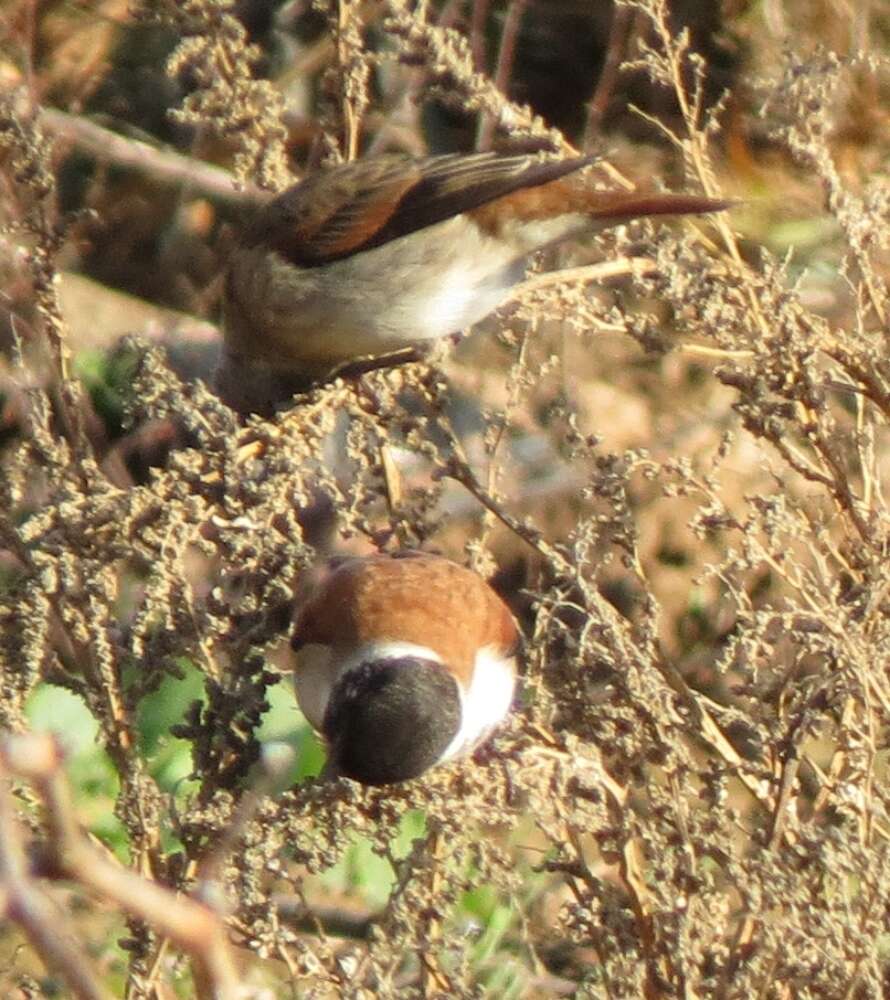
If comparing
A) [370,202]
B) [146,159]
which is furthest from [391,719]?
[146,159]

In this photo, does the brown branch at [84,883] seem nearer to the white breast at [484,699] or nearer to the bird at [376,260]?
the white breast at [484,699]

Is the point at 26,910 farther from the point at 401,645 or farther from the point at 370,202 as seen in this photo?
the point at 370,202

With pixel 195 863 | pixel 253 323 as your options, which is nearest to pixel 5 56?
pixel 253 323

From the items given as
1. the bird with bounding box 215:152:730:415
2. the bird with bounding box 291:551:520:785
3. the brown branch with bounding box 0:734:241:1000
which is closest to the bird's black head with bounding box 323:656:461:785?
the bird with bounding box 291:551:520:785

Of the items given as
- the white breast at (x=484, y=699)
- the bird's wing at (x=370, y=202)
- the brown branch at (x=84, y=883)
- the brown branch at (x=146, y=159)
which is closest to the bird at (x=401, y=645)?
the white breast at (x=484, y=699)

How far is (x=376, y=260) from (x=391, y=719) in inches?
69.4

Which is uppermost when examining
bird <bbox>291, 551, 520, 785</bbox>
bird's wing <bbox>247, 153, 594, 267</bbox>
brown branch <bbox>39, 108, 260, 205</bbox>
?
bird's wing <bbox>247, 153, 594, 267</bbox>

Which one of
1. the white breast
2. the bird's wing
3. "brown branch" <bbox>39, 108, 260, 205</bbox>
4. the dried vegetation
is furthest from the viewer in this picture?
"brown branch" <bbox>39, 108, 260, 205</bbox>

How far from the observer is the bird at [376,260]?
175 inches

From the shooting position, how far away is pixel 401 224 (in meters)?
4.55

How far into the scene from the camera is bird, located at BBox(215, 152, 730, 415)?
4449 mm

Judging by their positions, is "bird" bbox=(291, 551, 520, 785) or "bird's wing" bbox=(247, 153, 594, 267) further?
"bird's wing" bbox=(247, 153, 594, 267)

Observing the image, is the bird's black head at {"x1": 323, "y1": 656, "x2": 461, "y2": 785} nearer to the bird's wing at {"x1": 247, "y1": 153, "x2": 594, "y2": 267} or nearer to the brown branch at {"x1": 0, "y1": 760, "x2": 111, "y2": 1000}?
the bird's wing at {"x1": 247, "y1": 153, "x2": 594, "y2": 267}

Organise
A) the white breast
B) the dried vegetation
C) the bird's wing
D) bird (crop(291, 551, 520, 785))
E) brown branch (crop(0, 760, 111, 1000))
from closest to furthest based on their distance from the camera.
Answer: brown branch (crop(0, 760, 111, 1000)) < the dried vegetation < the white breast < bird (crop(291, 551, 520, 785)) < the bird's wing
